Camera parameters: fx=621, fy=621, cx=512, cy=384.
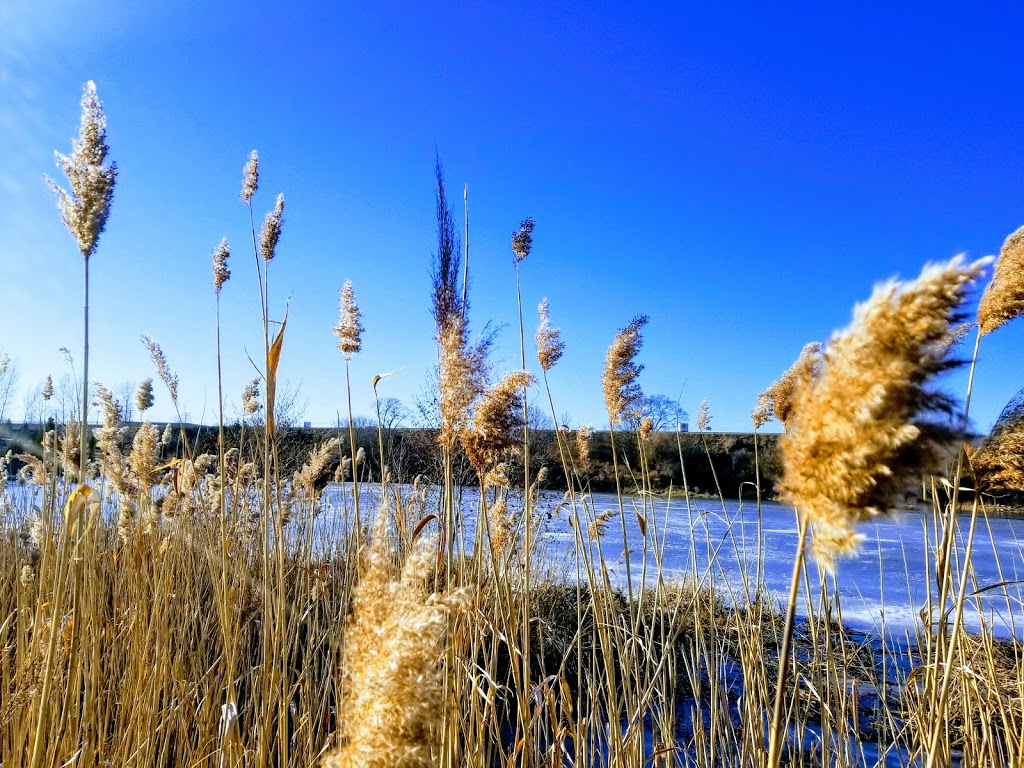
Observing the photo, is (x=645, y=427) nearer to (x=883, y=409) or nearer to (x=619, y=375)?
Answer: (x=619, y=375)

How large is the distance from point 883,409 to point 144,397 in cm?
311

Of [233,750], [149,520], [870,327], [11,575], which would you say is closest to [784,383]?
[870,327]

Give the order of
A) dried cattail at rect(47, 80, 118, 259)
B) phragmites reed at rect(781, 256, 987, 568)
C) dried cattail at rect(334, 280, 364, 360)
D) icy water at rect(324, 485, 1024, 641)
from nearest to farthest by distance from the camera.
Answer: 1. phragmites reed at rect(781, 256, 987, 568)
2. dried cattail at rect(47, 80, 118, 259)
3. dried cattail at rect(334, 280, 364, 360)
4. icy water at rect(324, 485, 1024, 641)

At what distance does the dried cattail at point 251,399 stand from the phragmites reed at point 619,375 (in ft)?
7.29

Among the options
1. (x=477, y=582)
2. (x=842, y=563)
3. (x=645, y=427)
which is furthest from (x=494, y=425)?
(x=842, y=563)

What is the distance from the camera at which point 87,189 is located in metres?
1.26

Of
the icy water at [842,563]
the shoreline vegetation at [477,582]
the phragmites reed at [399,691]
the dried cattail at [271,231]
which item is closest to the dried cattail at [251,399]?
the shoreline vegetation at [477,582]

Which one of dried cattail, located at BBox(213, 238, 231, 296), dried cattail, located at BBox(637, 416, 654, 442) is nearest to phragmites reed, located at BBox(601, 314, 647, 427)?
dried cattail, located at BBox(637, 416, 654, 442)

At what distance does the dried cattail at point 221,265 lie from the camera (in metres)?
2.09

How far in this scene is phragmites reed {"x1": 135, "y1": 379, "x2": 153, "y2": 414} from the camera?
286 centimetres

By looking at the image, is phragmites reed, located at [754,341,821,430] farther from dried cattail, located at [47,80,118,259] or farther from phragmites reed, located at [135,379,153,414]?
phragmites reed, located at [135,379,153,414]

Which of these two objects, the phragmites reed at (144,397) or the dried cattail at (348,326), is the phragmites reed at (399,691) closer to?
the dried cattail at (348,326)

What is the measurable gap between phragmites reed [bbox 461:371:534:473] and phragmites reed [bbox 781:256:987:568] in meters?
0.86

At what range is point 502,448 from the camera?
4.60 ft
